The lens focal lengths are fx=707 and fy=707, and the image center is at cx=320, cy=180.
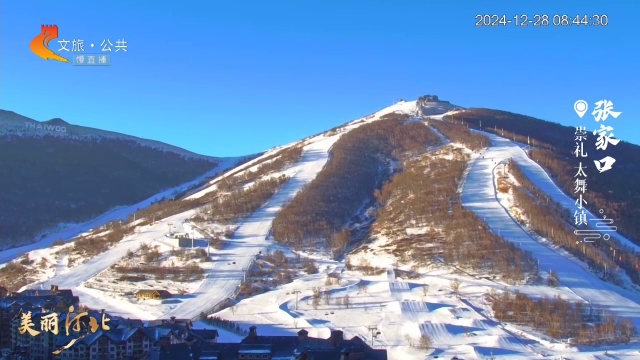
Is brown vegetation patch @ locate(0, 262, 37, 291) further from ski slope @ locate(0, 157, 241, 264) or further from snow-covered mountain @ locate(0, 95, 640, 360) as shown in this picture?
ski slope @ locate(0, 157, 241, 264)

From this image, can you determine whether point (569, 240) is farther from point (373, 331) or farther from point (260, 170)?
point (260, 170)

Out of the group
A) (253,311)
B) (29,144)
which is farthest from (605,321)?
(29,144)

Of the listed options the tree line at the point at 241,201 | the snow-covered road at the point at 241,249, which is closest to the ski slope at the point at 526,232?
the snow-covered road at the point at 241,249

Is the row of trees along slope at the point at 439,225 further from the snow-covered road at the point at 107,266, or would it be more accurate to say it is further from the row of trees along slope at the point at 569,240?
the snow-covered road at the point at 107,266

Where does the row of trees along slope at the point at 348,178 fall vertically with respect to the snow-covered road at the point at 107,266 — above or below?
above

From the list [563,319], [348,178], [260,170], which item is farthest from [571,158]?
[563,319]

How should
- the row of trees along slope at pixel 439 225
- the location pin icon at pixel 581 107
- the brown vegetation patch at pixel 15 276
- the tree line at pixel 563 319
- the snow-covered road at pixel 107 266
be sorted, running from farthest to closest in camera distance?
the brown vegetation patch at pixel 15 276
the row of trees along slope at pixel 439 225
the snow-covered road at pixel 107 266
the tree line at pixel 563 319
the location pin icon at pixel 581 107
